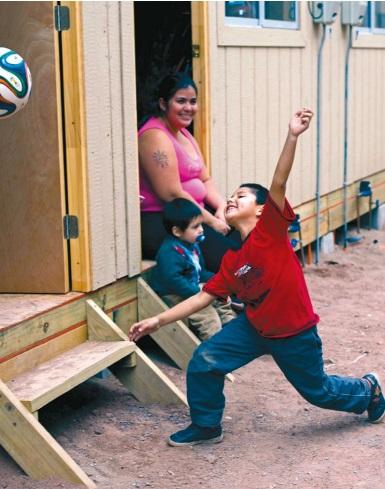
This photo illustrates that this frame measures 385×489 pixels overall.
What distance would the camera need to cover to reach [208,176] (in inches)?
245

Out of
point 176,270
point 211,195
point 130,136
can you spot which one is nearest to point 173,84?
point 211,195

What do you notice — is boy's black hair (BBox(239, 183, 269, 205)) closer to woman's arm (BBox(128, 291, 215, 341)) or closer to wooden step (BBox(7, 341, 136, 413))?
woman's arm (BBox(128, 291, 215, 341))

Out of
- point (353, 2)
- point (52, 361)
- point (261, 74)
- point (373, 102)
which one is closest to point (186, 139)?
point (261, 74)

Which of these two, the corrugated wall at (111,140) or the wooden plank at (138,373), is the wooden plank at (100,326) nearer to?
the wooden plank at (138,373)

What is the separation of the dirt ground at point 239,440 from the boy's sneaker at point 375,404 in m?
0.05

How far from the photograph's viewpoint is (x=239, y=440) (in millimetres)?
4570

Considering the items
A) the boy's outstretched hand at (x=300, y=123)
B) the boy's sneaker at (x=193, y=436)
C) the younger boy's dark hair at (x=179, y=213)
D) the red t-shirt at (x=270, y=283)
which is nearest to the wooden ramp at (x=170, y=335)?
the younger boy's dark hair at (x=179, y=213)

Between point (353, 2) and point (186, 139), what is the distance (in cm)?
326

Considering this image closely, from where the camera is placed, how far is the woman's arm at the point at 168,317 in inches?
170

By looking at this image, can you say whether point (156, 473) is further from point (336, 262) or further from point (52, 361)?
point (336, 262)

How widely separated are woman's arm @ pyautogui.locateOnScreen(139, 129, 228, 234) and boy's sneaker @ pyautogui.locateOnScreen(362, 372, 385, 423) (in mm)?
1641

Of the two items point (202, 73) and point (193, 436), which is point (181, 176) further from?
point (193, 436)

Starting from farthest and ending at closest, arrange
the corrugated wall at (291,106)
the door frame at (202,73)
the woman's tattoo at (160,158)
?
1. the corrugated wall at (291,106)
2. the door frame at (202,73)
3. the woman's tattoo at (160,158)

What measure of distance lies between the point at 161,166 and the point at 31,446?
7.23ft
